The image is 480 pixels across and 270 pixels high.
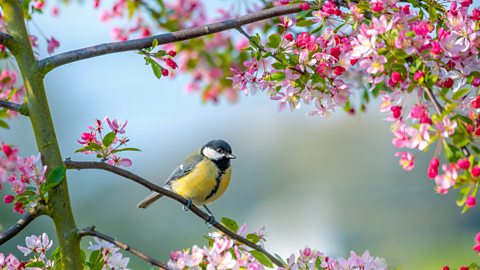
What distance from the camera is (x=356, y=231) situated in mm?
8375

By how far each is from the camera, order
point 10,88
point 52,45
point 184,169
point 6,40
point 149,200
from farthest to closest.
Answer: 1. point 184,169
2. point 149,200
3. point 52,45
4. point 10,88
5. point 6,40

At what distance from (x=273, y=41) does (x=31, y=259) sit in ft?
2.84

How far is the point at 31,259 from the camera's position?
5.98ft

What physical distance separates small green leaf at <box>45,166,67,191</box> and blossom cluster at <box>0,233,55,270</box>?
11.2 inches

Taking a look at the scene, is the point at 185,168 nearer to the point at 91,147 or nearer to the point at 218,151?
the point at 218,151

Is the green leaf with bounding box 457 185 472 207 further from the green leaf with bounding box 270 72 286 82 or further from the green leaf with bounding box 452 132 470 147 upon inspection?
the green leaf with bounding box 270 72 286 82

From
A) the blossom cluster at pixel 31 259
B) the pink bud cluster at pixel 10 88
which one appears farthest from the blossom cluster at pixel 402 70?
the pink bud cluster at pixel 10 88

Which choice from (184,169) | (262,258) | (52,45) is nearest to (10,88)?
(52,45)

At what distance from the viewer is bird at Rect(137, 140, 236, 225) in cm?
304

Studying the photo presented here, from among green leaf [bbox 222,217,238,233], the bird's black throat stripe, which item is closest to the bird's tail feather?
the bird's black throat stripe

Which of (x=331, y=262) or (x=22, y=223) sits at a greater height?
(x=331, y=262)

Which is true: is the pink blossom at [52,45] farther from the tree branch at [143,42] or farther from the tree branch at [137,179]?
the tree branch at [137,179]

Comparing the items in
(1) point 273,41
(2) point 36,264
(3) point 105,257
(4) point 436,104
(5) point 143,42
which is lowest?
(2) point 36,264

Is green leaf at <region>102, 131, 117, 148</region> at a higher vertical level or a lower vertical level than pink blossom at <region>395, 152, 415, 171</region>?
lower
